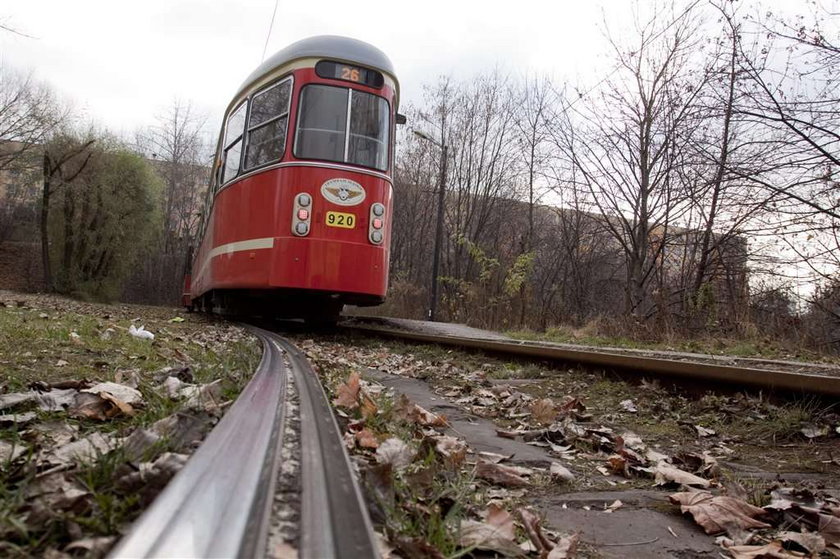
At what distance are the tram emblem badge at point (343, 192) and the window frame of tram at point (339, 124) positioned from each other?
29 cm

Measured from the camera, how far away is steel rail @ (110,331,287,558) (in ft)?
2.54

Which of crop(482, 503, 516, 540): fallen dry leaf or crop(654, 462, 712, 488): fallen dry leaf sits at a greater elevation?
crop(482, 503, 516, 540): fallen dry leaf

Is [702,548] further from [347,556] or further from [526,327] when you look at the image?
[526,327]

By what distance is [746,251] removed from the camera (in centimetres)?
1185

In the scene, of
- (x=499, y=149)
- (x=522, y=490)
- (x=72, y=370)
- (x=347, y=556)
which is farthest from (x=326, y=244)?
(x=499, y=149)

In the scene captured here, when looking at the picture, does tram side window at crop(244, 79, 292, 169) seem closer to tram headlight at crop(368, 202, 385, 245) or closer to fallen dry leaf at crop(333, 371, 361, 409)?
tram headlight at crop(368, 202, 385, 245)

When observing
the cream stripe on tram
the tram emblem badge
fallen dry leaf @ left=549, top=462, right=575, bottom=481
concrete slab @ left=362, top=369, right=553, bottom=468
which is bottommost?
concrete slab @ left=362, top=369, right=553, bottom=468

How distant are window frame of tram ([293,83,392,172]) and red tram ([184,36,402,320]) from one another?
1cm

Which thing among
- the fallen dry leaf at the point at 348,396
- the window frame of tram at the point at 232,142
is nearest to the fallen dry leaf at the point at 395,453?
the fallen dry leaf at the point at 348,396

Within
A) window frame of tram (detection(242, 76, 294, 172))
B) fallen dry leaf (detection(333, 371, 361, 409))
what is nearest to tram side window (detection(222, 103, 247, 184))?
window frame of tram (detection(242, 76, 294, 172))

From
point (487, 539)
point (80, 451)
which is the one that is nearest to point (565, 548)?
point (487, 539)

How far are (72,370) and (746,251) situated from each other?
1245cm

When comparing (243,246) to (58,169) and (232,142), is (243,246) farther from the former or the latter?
(58,169)

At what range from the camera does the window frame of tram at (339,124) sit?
7.46m
